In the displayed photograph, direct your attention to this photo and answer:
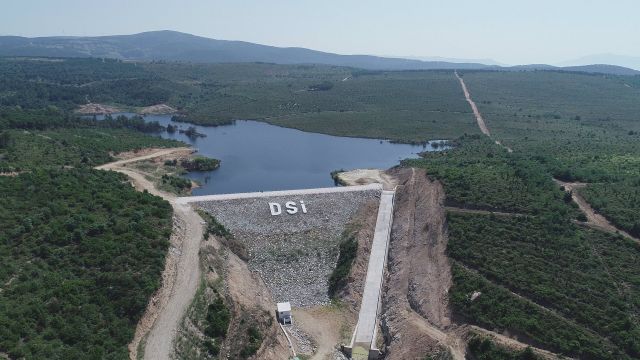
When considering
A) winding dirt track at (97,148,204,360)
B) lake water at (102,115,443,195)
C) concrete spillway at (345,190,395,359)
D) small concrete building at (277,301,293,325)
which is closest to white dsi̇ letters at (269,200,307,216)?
concrete spillway at (345,190,395,359)

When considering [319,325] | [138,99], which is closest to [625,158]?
[319,325]

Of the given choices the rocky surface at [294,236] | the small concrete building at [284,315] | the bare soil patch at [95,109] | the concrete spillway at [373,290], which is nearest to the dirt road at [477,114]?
the concrete spillway at [373,290]

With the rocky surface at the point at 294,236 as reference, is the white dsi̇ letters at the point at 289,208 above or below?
above

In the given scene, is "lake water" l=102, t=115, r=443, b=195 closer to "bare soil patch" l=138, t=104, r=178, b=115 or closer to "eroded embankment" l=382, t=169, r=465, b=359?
"bare soil patch" l=138, t=104, r=178, b=115

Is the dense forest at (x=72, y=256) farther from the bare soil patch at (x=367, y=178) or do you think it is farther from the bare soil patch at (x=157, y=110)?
the bare soil patch at (x=157, y=110)

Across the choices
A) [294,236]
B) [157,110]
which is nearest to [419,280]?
[294,236]
